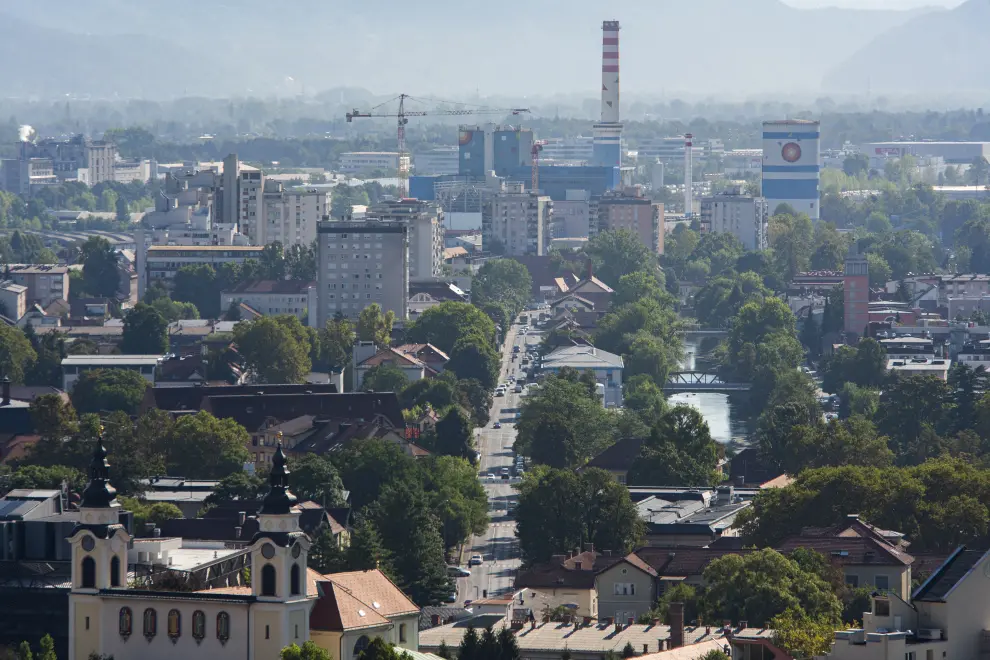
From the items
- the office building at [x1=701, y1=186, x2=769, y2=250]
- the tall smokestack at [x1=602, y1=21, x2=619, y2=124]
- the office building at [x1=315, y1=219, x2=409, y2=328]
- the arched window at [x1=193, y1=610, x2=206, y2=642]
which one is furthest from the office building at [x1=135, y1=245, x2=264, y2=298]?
the arched window at [x1=193, y1=610, x2=206, y2=642]

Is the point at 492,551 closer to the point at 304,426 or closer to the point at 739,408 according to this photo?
the point at 304,426

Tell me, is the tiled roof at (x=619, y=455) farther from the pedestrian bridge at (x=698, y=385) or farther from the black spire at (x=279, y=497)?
the black spire at (x=279, y=497)

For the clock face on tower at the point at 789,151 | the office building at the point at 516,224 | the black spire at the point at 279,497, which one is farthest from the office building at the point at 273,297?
the clock face on tower at the point at 789,151

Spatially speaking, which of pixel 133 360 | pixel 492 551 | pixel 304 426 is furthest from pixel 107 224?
pixel 492 551

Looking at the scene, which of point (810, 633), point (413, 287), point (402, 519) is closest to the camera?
point (810, 633)

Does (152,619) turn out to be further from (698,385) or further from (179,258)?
(179,258)

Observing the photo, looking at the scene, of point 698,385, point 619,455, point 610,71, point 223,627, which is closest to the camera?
point 223,627

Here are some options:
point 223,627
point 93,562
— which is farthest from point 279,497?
point 93,562
